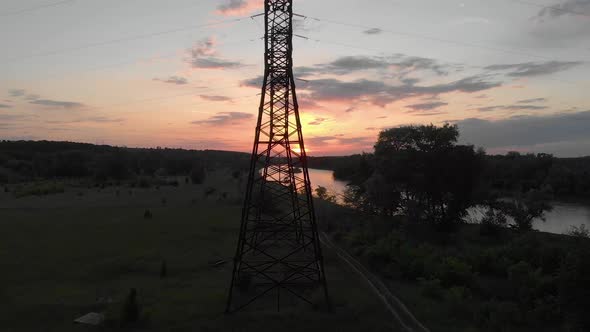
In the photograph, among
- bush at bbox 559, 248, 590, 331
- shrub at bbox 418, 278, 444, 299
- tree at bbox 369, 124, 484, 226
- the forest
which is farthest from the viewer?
tree at bbox 369, 124, 484, 226

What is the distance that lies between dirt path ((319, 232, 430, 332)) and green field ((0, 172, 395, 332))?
0.44 meters

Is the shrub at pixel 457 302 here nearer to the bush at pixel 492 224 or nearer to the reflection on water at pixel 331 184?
the bush at pixel 492 224

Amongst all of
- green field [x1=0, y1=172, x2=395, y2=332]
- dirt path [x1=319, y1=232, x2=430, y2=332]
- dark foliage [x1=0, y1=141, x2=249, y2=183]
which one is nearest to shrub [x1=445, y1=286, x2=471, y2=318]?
dirt path [x1=319, y1=232, x2=430, y2=332]

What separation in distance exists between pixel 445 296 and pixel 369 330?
512 cm

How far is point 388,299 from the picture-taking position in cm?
1955

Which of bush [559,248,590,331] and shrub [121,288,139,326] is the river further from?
shrub [121,288,139,326]

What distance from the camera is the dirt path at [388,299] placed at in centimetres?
1642

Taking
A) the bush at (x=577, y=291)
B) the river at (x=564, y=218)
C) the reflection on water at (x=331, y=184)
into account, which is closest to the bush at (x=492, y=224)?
the river at (x=564, y=218)

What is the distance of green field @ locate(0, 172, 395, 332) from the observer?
16.3 meters

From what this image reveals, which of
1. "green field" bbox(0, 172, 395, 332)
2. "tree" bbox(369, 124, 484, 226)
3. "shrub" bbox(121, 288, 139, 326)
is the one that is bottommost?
"green field" bbox(0, 172, 395, 332)

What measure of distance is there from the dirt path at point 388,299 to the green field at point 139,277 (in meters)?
0.44

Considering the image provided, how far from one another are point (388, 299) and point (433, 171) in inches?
1059

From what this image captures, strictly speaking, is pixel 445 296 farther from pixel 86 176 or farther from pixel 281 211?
pixel 86 176

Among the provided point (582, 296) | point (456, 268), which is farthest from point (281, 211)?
point (582, 296)
